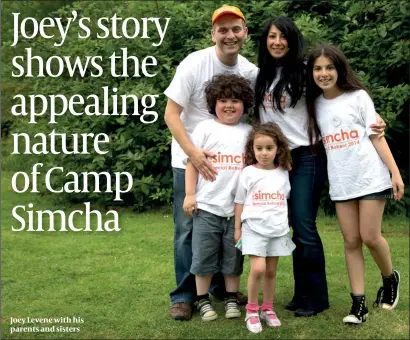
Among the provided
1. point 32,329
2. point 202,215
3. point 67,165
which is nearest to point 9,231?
point 67,165

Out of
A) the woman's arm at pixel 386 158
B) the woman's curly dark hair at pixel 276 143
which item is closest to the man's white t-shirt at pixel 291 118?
the woman's curly dark hair at pixel 276 143

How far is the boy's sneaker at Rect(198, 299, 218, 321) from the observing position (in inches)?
171

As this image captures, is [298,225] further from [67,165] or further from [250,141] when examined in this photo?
[67,165]

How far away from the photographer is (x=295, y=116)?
4.25m

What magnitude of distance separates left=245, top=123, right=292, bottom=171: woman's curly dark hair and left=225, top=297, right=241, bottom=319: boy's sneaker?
88cm

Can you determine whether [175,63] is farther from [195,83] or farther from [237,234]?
[237,234]

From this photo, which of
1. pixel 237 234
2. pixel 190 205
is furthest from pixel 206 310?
pixel 190 205

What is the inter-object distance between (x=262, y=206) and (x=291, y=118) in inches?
22.7

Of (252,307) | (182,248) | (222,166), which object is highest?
(222,166)

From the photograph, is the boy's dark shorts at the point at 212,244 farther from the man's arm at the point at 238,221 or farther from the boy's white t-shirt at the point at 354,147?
the boy's white t-shirt at the point at 354,147

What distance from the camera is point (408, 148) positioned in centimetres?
831

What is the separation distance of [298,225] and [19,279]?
8.12 ft

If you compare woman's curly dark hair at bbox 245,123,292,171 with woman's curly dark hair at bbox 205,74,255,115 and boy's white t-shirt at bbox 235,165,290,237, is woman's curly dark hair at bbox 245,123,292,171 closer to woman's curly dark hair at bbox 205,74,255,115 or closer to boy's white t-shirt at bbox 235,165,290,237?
boy's white t-shirt at bbox 235,165,290,237

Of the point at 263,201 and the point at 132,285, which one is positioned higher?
the point at 263,201
